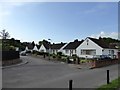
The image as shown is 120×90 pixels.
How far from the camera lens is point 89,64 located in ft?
105

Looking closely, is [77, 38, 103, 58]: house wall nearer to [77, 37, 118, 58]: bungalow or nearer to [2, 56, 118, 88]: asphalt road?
[77, 37, 118, 58]: bungalow

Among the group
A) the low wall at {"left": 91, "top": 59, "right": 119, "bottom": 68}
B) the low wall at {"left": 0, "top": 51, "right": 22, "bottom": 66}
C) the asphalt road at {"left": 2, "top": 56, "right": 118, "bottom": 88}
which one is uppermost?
the low wall at {"left": 0, "top": 51, "right": 22, "bottom": 66}

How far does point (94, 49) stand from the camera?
5434 cm

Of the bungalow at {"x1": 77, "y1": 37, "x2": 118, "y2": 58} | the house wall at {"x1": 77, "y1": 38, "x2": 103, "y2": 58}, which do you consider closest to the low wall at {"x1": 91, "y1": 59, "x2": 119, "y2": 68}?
the bungalow at {"x1": 77, "y1": 37, "x2": 118, "y2": 58}

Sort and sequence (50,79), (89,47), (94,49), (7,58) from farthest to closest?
(89,47), (94,49), (7,58), (50,79)

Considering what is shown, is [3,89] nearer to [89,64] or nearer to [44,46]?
[89,64]

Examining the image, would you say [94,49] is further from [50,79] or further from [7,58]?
[50,79]

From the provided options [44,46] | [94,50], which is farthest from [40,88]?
[44,46]

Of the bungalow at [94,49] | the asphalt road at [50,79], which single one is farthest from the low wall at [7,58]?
the bungalow at [94,49]

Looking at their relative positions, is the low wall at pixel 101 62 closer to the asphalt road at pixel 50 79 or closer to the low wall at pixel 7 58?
the asphalt road at pixel 50 79

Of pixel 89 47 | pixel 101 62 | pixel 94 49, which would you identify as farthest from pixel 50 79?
pixel 89 47

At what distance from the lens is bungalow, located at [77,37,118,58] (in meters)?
53.4

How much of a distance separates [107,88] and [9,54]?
21.0 metres

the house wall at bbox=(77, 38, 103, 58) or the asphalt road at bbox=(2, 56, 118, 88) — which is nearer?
the asphalt road at bbox=(2, 56, 118, 88)
